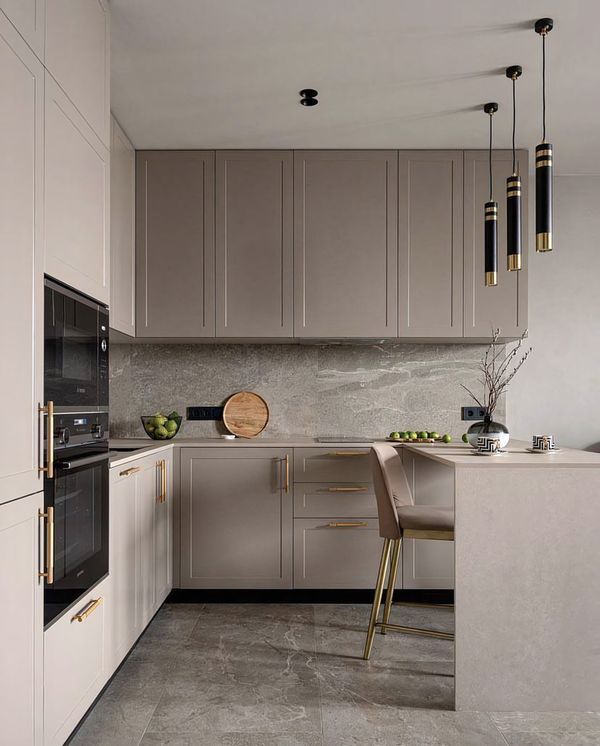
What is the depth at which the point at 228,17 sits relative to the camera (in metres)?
2.53

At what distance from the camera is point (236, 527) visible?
12.1ft

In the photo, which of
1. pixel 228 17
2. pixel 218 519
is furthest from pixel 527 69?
pixel 218 519

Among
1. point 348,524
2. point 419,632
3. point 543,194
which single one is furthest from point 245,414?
point 543,194

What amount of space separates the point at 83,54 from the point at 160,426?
2.19m

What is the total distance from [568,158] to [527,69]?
1297mm

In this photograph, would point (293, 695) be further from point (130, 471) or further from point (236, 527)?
point (236, 527)

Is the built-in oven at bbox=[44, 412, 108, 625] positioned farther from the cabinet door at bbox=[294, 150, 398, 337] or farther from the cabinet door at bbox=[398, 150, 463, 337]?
the cabinet door at bbox=[398, 150, 463, 337]

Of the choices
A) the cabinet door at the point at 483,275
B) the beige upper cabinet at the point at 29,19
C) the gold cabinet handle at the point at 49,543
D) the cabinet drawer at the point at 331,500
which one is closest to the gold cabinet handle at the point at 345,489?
the cabinet drawer at the point at 331,500

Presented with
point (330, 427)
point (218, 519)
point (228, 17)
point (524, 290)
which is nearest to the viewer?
point (228, 17)

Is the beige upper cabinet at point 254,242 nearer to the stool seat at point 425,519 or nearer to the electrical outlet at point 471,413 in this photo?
the electrical outlet at point 471,413

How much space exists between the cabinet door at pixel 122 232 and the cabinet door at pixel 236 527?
3.11ft

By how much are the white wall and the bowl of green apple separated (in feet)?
7.06

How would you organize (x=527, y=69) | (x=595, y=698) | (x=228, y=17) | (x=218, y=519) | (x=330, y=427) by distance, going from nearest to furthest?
(x=595, y=698) → (x=228, y=17) → (x=527, y=69) → (x=218, y=519) → (x=330, y=427)

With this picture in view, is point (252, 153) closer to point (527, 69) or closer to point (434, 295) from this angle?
point (434, 295)
